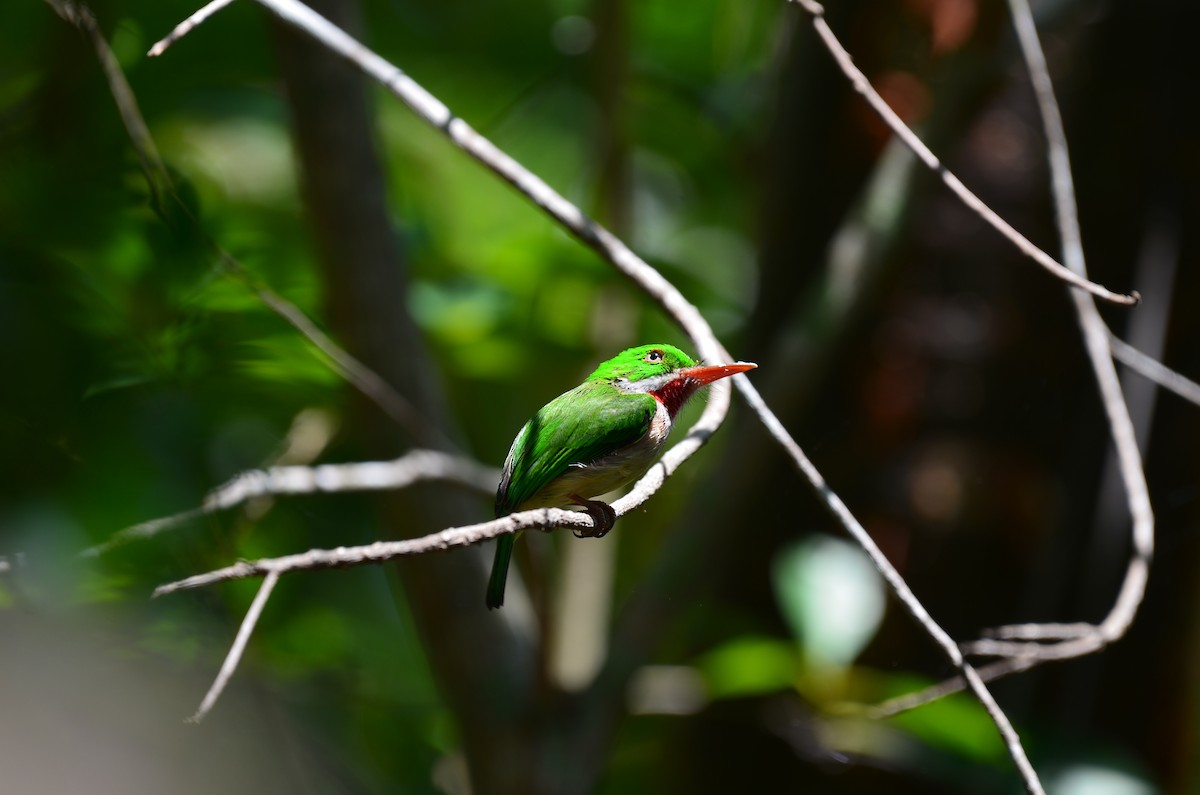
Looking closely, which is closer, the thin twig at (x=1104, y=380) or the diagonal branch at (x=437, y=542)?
the diagonal branch at (x=437, y=542)

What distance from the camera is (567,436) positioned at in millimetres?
1349

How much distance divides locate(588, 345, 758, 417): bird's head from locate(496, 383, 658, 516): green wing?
0.04m

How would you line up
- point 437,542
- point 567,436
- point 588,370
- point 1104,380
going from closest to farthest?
point 437,542 → point 567,436 → point 1104,380 → point 588,370

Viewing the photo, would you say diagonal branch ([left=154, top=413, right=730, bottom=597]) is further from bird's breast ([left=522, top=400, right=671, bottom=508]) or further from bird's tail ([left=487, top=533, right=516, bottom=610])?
bird's tail ([left=487, top=533, right=516, bottom=610])

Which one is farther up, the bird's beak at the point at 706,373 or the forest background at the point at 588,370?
the bird's beak at the point at 706,373

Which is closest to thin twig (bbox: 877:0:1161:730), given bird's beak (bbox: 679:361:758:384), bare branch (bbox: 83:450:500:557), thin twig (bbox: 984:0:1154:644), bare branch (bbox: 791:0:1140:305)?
thin twig (bbox: 984:0:1154:644)

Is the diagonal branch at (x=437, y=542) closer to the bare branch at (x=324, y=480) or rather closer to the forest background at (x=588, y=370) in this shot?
the bare branch at (x=324, y=480)

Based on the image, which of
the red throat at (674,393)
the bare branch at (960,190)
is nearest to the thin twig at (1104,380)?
the bare branch at (960,190)

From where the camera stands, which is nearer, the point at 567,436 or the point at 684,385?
the point at 567,436

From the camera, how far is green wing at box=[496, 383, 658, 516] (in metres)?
1.32

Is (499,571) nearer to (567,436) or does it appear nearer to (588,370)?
(567,436)

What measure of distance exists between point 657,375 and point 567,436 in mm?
191

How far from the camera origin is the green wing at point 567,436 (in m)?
1.32

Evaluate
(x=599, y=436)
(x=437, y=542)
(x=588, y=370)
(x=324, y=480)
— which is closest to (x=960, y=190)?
(x=599, y=436)
